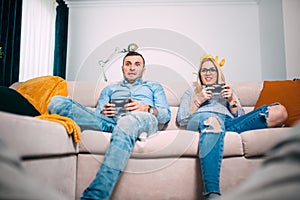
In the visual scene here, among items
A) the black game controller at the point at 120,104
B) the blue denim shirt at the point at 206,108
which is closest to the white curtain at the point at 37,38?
the black game controller at the point at 120,104

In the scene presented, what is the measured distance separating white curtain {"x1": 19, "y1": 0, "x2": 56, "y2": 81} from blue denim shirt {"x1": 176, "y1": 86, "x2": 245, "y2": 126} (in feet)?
5.93

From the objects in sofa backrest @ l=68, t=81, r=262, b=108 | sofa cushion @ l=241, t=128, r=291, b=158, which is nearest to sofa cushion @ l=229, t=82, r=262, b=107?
sofa backrest @ l=68, t=81, r=262, b=108

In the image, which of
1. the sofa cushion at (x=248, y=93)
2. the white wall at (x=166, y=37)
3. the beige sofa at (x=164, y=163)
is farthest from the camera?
the white wall at (x=166, y=37)

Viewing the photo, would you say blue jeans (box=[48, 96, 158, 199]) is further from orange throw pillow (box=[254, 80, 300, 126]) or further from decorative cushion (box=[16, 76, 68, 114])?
orange throw pillow (box=[254, 80, 300, 126])

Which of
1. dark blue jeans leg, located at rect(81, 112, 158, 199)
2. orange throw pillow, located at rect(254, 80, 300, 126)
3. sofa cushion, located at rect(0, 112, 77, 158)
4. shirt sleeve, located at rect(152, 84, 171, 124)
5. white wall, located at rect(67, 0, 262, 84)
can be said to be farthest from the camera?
white wall, located at rect(67, 0, 262, 84)

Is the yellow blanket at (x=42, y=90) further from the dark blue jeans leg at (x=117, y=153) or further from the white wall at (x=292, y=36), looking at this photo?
the white wall at (x=292, y=36)

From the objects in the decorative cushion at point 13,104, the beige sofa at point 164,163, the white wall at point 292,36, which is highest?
the white wall at point 292,36

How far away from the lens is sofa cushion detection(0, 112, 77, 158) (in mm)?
1043

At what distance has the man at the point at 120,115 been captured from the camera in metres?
1.50

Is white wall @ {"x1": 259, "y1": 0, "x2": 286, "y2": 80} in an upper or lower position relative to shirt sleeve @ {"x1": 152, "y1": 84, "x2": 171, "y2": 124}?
upper

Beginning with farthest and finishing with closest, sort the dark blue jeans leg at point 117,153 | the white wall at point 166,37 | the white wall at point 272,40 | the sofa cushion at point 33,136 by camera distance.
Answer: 1. the white wall at point 166,37
2. the white wall at point 272,40
3. the dark blue jeans leg at point 117,153
4. the sofa cushion at point 33,136

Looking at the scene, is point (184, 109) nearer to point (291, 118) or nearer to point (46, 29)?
point (291, 118)

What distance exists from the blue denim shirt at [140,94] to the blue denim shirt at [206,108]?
91 mm

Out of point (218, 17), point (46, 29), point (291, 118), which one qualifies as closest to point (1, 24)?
point (46, 29)
